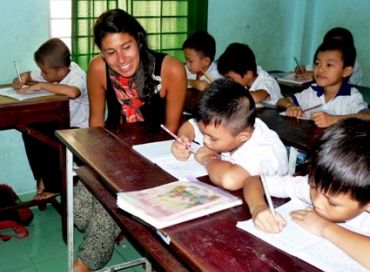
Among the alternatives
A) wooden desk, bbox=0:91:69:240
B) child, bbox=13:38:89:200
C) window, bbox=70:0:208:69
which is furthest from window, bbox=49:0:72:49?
wooden desk, bbox=0:91:69:240

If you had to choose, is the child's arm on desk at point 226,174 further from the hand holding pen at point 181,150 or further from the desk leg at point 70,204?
the desk leg at point 70,204

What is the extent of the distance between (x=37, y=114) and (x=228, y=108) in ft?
4.87

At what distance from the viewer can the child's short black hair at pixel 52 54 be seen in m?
2.72

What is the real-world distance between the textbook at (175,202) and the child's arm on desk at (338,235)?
0.22m

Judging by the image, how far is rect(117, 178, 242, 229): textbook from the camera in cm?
115

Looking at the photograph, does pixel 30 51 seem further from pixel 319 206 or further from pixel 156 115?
pixel 319 206

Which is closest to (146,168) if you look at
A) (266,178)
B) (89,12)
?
(266,178)

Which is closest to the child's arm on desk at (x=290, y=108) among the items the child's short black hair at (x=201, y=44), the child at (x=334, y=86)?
the child at (x=334, y=86)

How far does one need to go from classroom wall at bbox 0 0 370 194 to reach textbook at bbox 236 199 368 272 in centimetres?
231

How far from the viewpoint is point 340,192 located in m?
1.03

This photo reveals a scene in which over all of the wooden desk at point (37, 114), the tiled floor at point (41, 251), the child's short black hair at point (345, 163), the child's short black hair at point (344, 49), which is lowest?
the tiled floor at point (41, 251)

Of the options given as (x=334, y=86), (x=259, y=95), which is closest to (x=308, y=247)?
(x=334, y=86)

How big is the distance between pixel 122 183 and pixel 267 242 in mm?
537

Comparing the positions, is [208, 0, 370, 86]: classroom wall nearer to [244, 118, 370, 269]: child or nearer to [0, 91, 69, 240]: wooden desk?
[0, 91, 69, 240]: wooden desk
